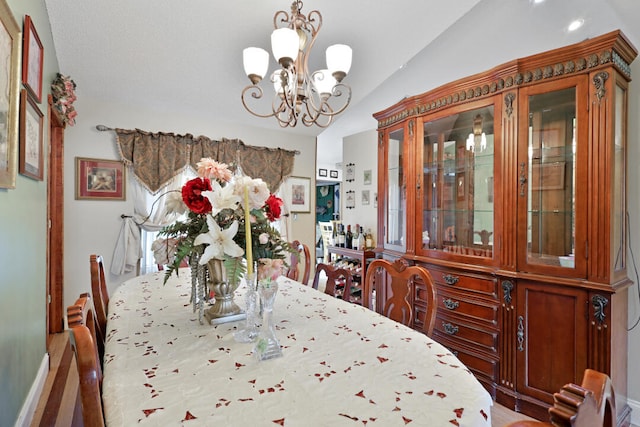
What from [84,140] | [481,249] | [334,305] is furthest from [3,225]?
[481,249]

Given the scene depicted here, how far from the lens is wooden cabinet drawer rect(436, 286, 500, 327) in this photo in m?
2.10

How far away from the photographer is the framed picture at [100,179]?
306 centimetres

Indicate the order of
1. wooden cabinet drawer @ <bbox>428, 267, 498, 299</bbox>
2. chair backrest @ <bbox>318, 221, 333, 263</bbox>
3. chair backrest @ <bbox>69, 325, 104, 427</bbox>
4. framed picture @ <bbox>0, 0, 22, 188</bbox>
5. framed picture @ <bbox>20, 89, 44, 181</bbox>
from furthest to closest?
chair backrest @ <bbox>318, 221, 333, 263</bbox>
wooden cabinet drawer @ <bbox>428, 267, 498, 299</bbox>
framed picture @ <bbox>20, 89, 44, 181</bbox>
framed picture @ <bbox>0, 0, 22, 188</bbox>
chair backrest @ <bbox>69, 325, 104, 427</bbox>

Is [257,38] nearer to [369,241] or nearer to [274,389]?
[369,241]

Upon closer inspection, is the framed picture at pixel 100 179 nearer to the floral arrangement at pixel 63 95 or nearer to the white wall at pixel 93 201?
the white wall at pixel 93 201

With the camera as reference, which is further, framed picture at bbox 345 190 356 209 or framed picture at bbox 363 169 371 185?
framed picture at bbox 345 190 356 209

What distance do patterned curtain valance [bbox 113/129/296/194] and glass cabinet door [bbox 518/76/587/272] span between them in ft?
9.22

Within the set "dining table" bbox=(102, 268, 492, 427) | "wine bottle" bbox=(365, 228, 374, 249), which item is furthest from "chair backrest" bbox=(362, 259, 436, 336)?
"wine bottle" bbox=(365, 228, 374, 249)

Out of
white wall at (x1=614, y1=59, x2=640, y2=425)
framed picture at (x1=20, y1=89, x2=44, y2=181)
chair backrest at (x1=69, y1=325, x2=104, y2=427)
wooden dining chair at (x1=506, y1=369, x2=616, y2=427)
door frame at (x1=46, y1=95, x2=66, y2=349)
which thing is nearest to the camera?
wooden dining chair at (x1=506, y1=369, x2=616, y2=427)

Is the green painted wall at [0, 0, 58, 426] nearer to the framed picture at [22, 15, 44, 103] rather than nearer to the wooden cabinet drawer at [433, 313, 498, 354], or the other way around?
the framed picture at [22, 15, 44, 103]

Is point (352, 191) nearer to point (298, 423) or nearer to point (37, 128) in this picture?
point (37, 128)

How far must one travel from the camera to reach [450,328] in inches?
90.7

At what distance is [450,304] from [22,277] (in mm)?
2552

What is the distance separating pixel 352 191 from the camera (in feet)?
14.7
